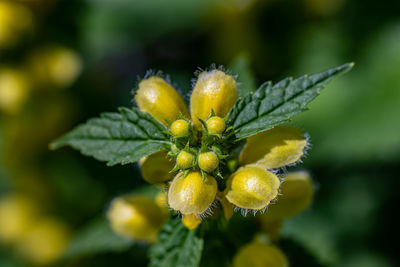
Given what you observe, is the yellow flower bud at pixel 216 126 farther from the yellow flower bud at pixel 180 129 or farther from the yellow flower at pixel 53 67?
the yellow flower at pixel 53 67

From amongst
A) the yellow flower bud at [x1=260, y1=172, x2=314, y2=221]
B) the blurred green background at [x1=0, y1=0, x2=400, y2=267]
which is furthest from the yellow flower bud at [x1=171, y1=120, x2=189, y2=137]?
the blurred green background at [x1=0, y1=0, x2=400, y2=267]

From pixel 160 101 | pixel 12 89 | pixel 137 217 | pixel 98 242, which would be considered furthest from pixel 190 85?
pixel 160 101

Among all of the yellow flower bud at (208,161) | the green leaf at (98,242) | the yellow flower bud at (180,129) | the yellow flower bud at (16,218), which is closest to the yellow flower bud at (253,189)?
the yellow flower bud at (208,161)

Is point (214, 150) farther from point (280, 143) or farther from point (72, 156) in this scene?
point (72, 156)

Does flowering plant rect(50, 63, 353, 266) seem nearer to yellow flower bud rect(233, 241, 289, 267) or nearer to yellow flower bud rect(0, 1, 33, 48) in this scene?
yellow flower bud rect(233, 241, 289, 267)

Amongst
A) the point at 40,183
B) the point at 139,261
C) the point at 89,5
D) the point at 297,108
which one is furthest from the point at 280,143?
the point at 89,5

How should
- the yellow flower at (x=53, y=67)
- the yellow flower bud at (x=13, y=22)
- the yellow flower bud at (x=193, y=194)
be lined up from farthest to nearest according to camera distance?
the yellow flower at (x=53, y=67) → the yellow flower bud at (x=13, y=22) → the yellow flower bud at (x=193, y=194)

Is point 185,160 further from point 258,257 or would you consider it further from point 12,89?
point 12,89
